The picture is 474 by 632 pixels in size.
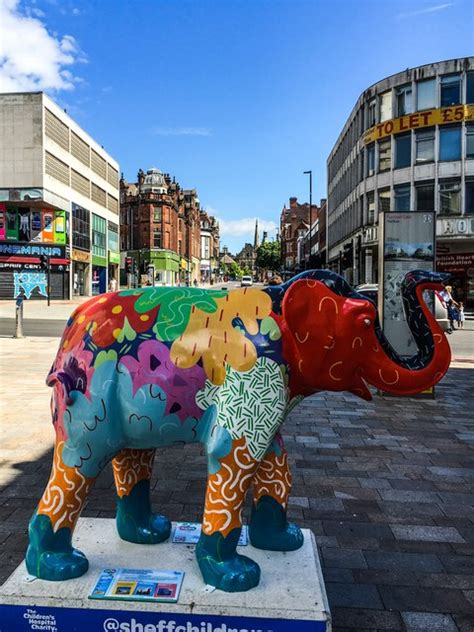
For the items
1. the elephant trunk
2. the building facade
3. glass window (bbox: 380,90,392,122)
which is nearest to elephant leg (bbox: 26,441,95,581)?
the elephant trunk

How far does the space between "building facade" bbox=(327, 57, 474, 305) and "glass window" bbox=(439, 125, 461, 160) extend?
0.05 metres

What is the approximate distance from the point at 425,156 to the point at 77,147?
2524 centimetres

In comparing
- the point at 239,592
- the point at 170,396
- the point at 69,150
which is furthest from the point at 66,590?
the point at 69,150

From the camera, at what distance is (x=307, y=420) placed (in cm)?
729

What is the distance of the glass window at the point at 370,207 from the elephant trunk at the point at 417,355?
3153 cm

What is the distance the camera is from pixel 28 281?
3656cm

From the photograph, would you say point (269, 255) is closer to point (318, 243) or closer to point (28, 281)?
point (318, 243)

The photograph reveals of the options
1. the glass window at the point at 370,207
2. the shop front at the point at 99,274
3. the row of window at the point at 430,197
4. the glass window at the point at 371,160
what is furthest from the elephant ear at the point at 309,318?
the shop front at the point at 99,274

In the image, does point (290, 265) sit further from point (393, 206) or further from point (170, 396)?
point (170, 396)

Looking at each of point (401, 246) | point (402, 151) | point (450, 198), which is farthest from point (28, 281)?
point (401, 246)

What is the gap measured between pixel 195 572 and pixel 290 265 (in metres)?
102

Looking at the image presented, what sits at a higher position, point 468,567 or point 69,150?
point 69,150

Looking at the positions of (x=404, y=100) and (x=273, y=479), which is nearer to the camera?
(x=273, y=479)

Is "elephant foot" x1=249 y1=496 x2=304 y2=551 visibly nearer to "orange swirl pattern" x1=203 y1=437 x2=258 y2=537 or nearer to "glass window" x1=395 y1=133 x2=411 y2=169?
"orange swirl pattern" x1=203 y1=437 x2=258 y2=537
